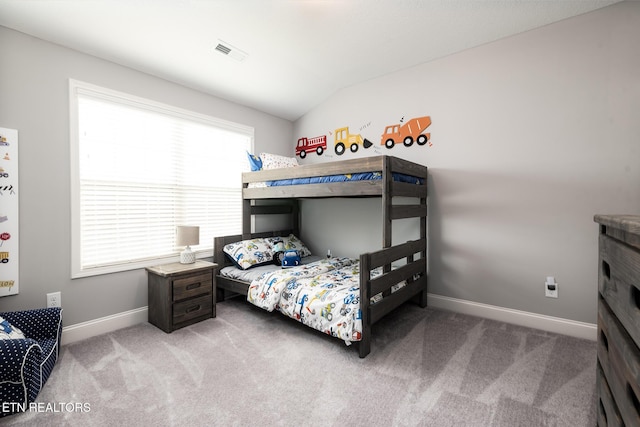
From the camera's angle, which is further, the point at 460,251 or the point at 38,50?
the point at 460,251

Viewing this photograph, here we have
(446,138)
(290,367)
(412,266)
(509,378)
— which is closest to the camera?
(509,378)

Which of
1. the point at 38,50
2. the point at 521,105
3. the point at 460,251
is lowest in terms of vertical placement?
the point at 460,251

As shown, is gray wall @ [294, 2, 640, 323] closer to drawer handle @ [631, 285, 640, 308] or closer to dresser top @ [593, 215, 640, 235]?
dresser top @ [593, 215, 640, 235]

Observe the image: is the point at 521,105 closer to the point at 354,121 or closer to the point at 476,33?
the point at 476,33

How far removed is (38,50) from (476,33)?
11.4 feet

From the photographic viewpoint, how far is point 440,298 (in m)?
3.02

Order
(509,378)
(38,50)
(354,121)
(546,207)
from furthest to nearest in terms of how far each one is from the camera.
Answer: (354,121), (546,207), (38,50), (509,378)

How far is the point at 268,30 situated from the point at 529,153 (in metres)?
2.44

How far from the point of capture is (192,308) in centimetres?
263

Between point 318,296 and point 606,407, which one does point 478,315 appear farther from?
point 606,407

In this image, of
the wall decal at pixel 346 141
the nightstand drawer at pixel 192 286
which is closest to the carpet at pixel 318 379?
the nightstand drawer at pixel 192 286

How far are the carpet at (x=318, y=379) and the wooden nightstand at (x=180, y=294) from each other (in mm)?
112

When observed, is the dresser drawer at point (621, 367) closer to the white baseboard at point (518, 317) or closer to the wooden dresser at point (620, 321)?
the wooden dresser at point (620, 321)

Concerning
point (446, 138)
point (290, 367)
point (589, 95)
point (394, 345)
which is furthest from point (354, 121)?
point (290, 367)
